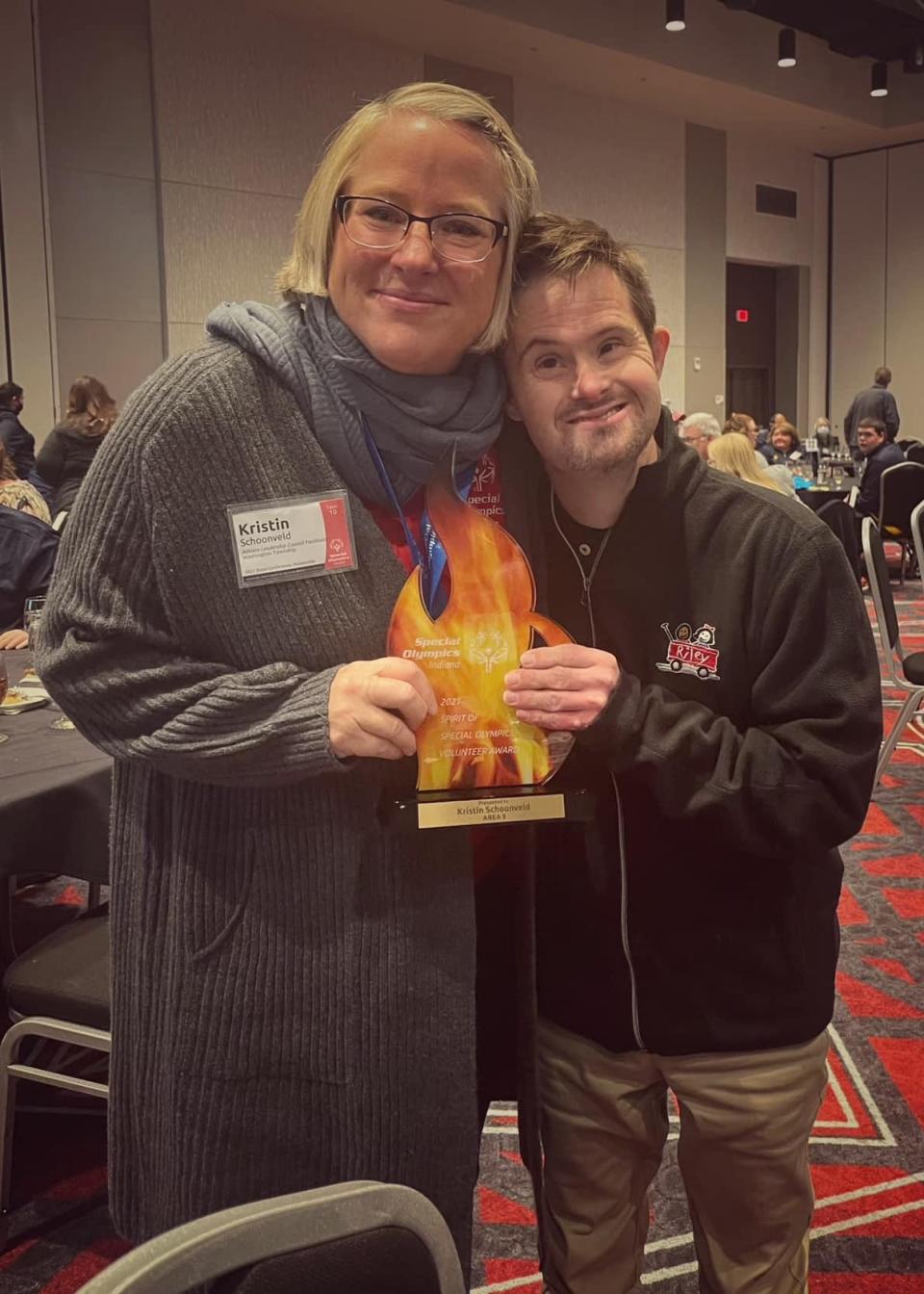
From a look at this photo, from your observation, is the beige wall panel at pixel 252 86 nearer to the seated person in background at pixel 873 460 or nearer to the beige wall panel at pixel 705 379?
the beige wall panel at pixel 705 379

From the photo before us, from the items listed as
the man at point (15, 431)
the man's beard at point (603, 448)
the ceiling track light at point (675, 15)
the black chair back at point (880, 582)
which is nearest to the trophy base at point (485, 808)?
the man's beard at point (603, 448)

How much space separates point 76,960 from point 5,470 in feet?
8.66

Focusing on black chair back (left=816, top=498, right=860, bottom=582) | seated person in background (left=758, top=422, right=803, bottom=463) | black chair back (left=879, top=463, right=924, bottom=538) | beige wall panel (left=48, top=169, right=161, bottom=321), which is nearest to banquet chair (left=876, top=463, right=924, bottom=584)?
black chair back (left=879, top=463, right=924, bottom=538)

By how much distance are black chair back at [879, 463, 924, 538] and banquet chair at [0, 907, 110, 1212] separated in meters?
7.71

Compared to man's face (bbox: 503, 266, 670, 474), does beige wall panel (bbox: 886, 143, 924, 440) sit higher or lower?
higher

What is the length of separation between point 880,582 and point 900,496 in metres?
5.22

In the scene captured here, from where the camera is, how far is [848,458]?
12359 mm

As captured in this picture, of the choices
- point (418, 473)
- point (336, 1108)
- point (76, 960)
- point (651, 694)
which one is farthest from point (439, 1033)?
point (76, 960)

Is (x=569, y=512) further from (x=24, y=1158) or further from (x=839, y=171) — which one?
(x=839, y=171)

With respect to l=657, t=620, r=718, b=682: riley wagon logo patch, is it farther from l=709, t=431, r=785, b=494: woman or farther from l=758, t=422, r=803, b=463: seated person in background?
l=758, t=422, r=803, b=463: seated person in background

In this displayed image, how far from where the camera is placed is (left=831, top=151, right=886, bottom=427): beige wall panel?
14703 millimetres

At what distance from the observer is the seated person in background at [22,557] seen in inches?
139

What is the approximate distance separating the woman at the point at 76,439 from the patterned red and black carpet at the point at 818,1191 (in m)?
4.66

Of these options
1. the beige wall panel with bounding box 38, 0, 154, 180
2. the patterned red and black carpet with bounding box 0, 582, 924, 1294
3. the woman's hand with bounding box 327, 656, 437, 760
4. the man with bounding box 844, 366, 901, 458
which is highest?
the beige wall panel with bounding box 38, 0, 154, 180
